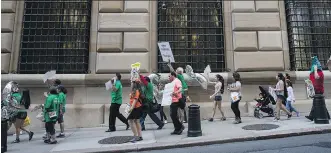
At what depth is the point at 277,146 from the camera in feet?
20.0

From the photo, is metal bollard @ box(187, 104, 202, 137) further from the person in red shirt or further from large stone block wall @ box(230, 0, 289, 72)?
large stone block wall @ box(230, 0, 289, 72)

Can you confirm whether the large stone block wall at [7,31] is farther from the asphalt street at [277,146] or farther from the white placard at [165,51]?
the asphalt street at [277,146]

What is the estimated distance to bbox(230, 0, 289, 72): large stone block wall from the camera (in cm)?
1128

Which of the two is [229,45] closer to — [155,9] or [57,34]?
[155,9]

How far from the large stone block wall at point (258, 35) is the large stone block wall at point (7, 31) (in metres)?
9.20

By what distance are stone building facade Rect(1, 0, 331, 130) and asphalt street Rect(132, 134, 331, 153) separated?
418cm

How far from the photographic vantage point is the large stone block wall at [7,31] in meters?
10.9

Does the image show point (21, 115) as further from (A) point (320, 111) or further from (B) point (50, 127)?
(A) point (320, 111)

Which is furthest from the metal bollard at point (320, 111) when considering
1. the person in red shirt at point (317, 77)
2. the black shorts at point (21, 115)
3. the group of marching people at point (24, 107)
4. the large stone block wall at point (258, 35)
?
the black shorts at point (21, 115)

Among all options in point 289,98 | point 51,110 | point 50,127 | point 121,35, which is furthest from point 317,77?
point 50,127

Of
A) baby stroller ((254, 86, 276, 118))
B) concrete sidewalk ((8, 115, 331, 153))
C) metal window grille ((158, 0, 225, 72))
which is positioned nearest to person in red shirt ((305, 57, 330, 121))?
concrete sidewalk ((8, 115, 331, 153))

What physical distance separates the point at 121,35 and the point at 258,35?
578 cm

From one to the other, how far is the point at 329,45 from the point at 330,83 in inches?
71.3

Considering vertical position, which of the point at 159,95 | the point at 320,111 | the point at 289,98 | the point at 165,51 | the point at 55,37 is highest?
the point at 55,37
